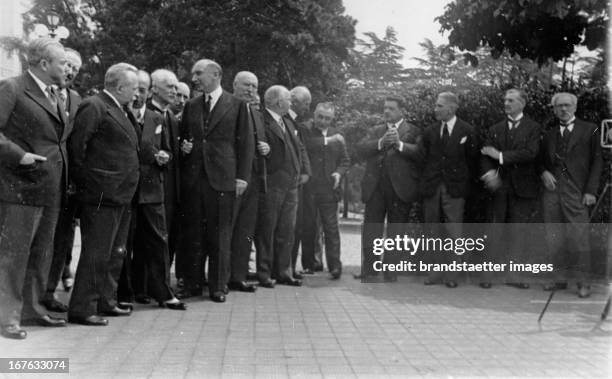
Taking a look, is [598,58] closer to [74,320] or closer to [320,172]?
[320,172]

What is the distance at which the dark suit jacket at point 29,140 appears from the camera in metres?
5.10

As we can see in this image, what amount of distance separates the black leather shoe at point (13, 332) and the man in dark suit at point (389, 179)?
13.5 feet

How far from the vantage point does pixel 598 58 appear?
359 inches

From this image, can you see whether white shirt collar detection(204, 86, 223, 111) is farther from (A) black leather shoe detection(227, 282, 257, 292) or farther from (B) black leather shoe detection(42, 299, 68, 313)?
(B) black leather shoe detection(42, 299, 68, 313)

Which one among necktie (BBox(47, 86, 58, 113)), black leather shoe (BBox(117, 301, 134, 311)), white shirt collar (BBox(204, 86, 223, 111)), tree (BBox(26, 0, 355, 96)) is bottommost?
black leather shoe (BBox(117, 301, 134, 311))

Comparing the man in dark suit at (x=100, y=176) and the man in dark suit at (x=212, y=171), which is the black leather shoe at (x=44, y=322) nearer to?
the man in dark suit at (x=100, y=176)

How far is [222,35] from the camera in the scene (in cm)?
1516

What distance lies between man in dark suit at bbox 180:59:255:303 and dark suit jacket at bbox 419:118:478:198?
7.38ft

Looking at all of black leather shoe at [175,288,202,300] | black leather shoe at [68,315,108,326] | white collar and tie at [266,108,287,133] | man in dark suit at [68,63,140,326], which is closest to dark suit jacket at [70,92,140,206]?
man in dark suit at [68,63,140,326]

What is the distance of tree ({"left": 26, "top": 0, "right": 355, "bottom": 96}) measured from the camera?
32.0 ft

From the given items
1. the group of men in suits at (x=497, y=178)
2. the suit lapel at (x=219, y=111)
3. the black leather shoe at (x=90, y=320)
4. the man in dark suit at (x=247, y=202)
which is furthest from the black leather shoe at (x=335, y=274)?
the black leather shoe at (x=90, y=320)

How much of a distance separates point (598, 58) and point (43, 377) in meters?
7.51

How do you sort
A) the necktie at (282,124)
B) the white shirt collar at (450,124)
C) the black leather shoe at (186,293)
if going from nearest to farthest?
the black leather shoe at (186,293), the necktie at (282,124), the white shirt collar at (450,124)

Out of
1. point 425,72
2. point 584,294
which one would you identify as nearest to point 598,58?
point 425,72
